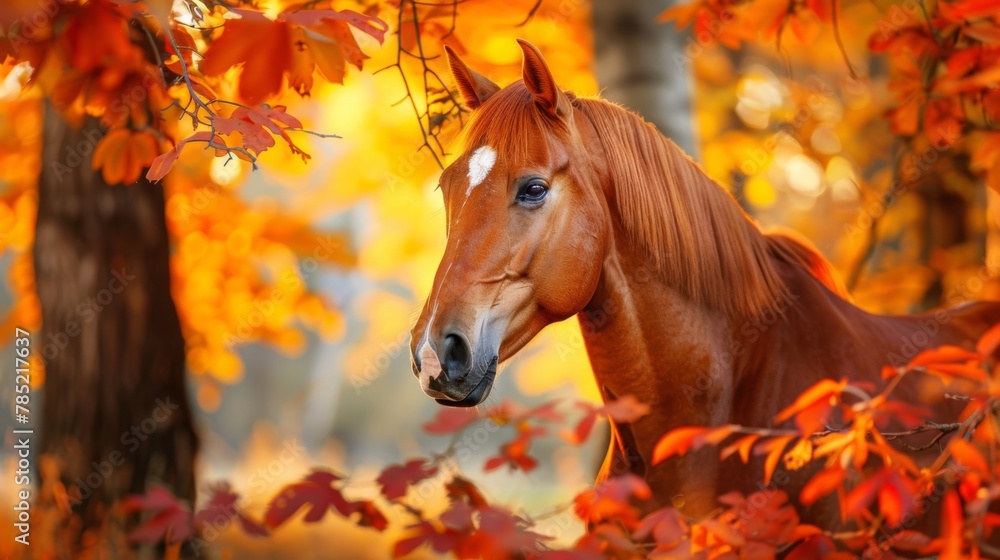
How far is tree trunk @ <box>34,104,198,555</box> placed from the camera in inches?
179

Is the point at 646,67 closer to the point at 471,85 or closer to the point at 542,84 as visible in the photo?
the point at 471,85

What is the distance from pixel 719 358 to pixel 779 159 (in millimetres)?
6863

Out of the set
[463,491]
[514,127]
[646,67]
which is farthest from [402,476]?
[646,67]

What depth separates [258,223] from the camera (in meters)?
6.51

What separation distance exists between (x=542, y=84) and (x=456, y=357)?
830 mm

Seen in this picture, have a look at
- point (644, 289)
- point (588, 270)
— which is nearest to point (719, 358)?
point (644, 289)

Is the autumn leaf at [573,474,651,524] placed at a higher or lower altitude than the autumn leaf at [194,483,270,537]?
higher

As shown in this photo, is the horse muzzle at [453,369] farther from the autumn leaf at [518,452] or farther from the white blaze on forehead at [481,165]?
the white blaze on forehead at [481,165]

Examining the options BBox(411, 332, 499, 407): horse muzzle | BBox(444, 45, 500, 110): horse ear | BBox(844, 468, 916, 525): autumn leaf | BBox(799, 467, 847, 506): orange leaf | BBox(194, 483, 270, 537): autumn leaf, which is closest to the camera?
BBox(844, 468, 916, 525): autumn leaf

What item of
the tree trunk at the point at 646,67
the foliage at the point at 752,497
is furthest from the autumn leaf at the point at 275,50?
the tree trunk at the point at 646,67

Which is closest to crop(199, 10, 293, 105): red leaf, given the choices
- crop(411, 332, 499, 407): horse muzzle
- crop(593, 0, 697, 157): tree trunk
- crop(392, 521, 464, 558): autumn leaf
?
crop(411, 332, 499, 407): horse muzzle

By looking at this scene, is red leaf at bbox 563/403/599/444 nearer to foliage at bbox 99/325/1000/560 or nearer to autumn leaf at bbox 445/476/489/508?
foliage at bbox 99/325/1000/560

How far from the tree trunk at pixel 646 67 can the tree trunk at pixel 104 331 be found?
8.92 feet

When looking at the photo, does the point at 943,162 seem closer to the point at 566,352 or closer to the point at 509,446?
the point at 566,352
